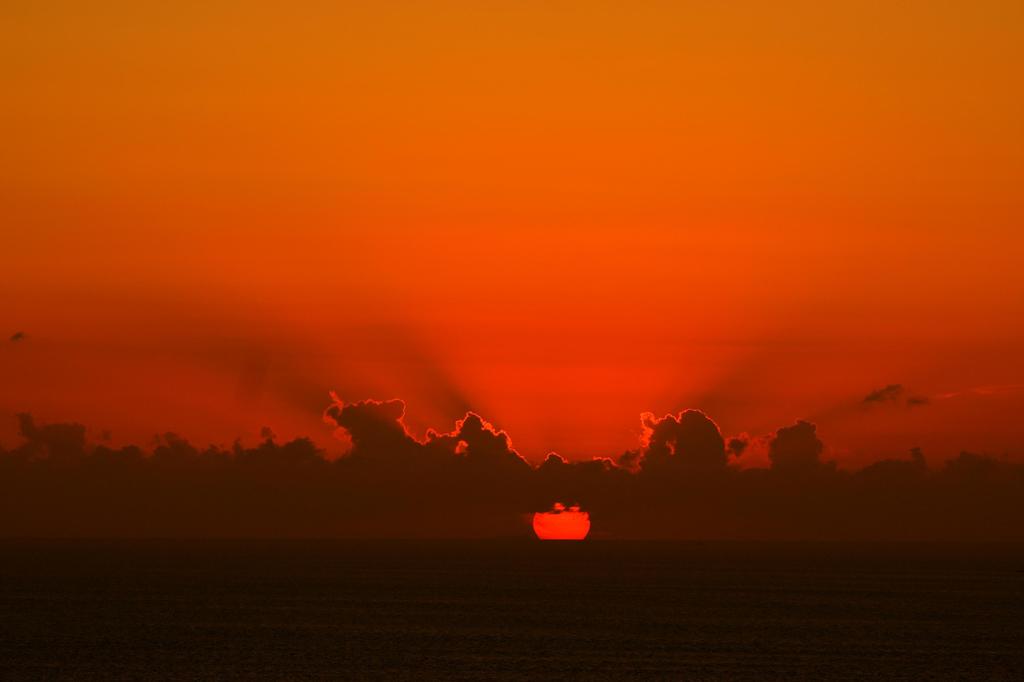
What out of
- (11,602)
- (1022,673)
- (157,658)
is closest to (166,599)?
(11,602)

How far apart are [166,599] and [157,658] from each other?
88.9m

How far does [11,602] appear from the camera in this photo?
184000 millimetres

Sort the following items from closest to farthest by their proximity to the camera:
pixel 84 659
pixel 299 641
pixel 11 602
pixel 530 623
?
pixel 84 659 < pixel 299 641 < pixel 530 623 < pixel 11 602

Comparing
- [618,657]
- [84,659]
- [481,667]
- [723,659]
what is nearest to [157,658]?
[84,659]

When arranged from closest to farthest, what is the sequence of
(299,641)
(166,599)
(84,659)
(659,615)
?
1. (84,659)
2. (299,641)
3. (659,615)
4. (166,599)

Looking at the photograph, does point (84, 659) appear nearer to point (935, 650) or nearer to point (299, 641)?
point (299, 641)

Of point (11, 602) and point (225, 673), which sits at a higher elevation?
point (11, 602)

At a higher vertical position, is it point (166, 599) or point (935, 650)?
point (166, 599)

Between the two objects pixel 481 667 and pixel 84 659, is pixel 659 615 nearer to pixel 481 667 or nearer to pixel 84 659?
pixel 481 667

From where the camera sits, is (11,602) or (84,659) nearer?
(84,659)

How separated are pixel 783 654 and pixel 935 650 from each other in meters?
16.0

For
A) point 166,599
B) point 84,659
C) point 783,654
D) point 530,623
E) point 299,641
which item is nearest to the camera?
point 84,659

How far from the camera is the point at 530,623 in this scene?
154 meters

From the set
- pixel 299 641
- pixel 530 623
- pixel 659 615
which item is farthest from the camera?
pixel 659 615
